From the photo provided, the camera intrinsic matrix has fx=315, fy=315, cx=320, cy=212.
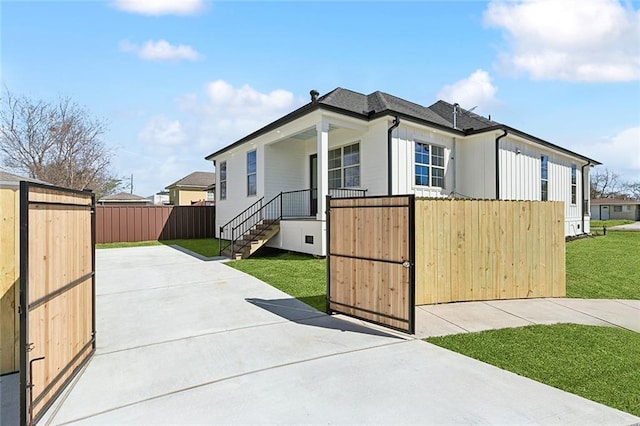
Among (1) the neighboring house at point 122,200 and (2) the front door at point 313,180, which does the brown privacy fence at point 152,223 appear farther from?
(1) the neighboring house at point 122,200

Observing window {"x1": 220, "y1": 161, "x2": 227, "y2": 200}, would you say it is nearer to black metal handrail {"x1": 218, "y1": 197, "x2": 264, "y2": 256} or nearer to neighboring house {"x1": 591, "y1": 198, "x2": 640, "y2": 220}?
black metal handrail {"x1": 218, "y1": 197, "x2": 264, "y2": 256}

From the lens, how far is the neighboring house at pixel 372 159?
1009cm

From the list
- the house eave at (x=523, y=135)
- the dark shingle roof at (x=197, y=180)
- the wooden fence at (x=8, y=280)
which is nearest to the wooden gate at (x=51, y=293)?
the wooden fence at (x=8, y=280)

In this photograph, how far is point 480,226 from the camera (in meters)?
6.05

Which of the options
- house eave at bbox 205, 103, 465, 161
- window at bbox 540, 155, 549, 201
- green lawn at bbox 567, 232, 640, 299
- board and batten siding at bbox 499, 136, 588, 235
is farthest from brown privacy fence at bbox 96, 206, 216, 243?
window at bbox 540, 155, 549, 201

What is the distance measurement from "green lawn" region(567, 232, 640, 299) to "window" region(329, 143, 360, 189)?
21.9ft

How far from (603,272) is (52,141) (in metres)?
29.8

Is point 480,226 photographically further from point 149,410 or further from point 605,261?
point 605,261

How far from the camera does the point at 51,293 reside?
272 cm

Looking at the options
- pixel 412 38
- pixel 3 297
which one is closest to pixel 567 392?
pixel 3 297

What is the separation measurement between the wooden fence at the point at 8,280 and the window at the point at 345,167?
365 inches

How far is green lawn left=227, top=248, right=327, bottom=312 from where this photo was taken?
624 centimetres

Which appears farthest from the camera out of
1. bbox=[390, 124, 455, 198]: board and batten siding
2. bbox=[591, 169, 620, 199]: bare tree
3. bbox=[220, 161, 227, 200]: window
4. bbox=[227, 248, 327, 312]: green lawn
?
bbox=[591, 169, 620, 199]: bare tree

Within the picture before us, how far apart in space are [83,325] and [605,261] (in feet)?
41.8
